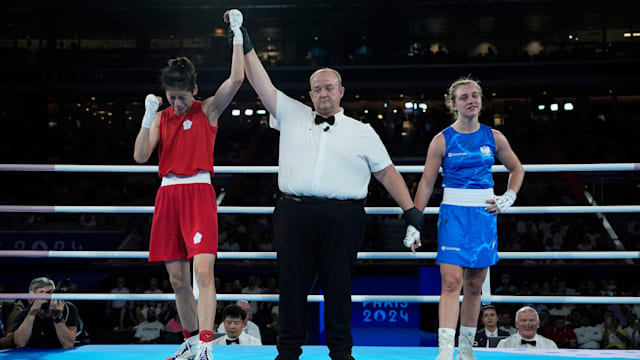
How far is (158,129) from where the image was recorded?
3049mm

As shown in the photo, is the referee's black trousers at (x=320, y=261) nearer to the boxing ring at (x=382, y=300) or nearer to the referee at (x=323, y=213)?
the referee at (x=323, y=213)

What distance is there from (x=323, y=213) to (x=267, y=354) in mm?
1142

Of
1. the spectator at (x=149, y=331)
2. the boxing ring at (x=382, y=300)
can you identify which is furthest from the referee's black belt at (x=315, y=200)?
the spectator at (x=149, y=331)

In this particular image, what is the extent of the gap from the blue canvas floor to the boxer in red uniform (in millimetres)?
459

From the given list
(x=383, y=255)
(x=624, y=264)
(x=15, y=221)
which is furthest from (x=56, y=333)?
(x=15, y=221)

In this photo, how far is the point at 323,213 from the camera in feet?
8.84

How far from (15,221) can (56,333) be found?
11582 mm

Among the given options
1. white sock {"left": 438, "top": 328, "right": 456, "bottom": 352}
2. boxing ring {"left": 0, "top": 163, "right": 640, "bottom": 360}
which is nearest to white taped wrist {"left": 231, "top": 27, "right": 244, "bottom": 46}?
boxing ring {"left": 0, "top": 163, "right": 640, "bottom": 360}

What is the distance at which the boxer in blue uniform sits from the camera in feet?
9.61

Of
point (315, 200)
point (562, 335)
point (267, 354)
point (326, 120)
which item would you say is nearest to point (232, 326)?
point (267, 354)

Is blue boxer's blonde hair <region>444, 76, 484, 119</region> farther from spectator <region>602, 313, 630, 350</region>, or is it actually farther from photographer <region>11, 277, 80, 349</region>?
spectator <region>602, 313, 630, 350</region>

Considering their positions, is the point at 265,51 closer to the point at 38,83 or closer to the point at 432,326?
the point at 38,83

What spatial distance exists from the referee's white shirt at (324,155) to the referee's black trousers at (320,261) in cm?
7

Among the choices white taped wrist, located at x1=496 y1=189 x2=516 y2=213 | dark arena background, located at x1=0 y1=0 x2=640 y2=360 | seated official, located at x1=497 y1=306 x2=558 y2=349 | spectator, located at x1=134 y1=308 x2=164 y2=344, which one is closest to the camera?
white taped wrist, located at x1=496 y1=189 x2=516 y2=213
